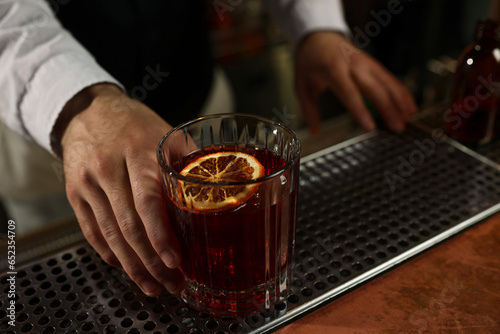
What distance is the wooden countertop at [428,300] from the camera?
2.26 feet

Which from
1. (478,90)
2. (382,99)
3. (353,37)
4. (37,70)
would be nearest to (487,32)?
(478,90)

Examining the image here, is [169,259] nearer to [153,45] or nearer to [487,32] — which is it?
[487,32]

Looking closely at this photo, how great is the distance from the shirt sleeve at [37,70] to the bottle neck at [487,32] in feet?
2.60

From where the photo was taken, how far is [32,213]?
179 centimetres

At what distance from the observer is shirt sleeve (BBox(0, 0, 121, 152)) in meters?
0.90

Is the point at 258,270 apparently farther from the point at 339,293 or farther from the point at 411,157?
the point at 411,157

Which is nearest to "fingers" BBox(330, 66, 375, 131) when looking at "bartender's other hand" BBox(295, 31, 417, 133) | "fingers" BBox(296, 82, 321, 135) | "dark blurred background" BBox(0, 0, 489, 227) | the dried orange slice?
"bartender's other hand" BBox(295, 31, 417, 133)

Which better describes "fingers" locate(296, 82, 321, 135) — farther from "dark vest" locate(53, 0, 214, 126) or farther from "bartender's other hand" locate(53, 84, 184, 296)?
"bartender's other hand" locate(53, 84, 184, 296)

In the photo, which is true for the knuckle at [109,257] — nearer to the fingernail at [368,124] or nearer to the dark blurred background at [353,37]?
the fingernail at [368,124]

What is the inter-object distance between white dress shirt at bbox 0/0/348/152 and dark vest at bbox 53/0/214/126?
0.38 meters

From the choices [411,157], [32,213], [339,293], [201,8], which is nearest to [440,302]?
[339,293]

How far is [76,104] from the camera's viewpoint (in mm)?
905

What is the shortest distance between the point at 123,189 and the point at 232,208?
0.20 meters

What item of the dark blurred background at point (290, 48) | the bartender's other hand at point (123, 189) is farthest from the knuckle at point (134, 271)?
the dark blurred background at point (290, 48)
